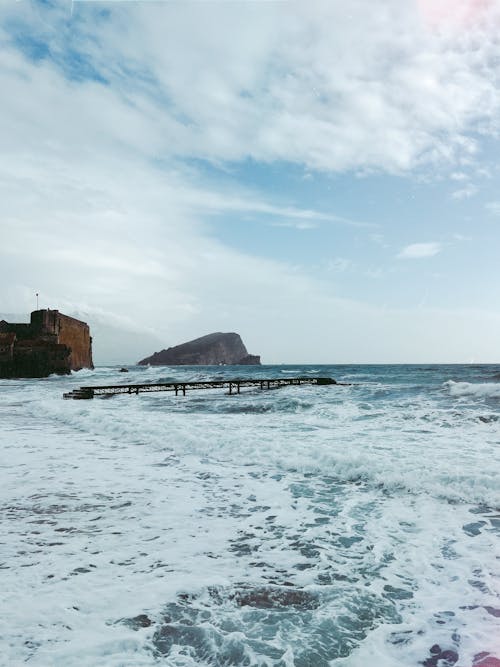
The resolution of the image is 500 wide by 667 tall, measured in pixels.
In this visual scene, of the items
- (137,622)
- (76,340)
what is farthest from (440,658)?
(76,340)

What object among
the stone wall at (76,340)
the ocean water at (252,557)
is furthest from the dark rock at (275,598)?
the stone wall at (76,340)

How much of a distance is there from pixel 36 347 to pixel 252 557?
83.1m

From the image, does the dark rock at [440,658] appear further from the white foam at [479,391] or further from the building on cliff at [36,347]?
the building on cliff at [36,347]

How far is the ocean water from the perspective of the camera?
3.69 meters

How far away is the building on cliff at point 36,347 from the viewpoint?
7712 cm

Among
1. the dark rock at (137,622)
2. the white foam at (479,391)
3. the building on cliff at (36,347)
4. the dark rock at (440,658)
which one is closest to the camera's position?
the dark rock at (440,658)

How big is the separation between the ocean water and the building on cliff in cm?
7332

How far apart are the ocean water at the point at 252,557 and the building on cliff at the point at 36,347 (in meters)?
73.3

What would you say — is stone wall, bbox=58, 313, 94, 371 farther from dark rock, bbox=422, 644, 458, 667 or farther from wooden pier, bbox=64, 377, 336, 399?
dark rock, bbox=422, 644, 458, 667

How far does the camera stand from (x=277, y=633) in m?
3.84

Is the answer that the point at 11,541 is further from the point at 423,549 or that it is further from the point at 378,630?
the point at 423,549

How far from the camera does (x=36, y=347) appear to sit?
7862 cm

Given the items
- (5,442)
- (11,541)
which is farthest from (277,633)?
(5,442)

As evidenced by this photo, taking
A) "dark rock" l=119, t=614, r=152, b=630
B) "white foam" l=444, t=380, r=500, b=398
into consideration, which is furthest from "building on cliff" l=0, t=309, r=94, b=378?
"dark rock" l=119, t=614, r=152, b=630
